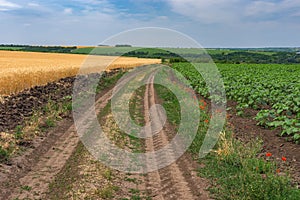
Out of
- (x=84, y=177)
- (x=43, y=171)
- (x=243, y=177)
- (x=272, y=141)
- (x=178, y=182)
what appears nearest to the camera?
(x=243, y=177)

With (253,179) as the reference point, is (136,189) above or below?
below

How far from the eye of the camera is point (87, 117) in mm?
15008

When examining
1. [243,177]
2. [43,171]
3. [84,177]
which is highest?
[243,177]

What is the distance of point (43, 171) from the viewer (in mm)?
8398

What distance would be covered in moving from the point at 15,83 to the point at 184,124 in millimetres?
12290

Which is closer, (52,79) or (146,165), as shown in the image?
(146,165)

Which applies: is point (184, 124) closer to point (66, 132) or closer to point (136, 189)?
point (66, 132)

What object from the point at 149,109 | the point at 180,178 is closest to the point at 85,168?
the point at 180,178

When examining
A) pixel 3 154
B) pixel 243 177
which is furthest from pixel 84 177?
pixel 243 177

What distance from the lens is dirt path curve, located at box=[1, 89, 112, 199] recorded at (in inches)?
279

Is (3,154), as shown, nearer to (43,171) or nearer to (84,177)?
(43,171)

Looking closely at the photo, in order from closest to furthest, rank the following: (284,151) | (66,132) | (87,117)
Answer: (284,151) < (66,132) < (87,117)

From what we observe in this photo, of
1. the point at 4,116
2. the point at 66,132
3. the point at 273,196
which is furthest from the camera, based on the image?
the point at 4,116

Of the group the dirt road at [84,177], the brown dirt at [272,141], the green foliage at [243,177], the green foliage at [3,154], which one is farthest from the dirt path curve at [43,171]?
the brown dirt at [272,141]
